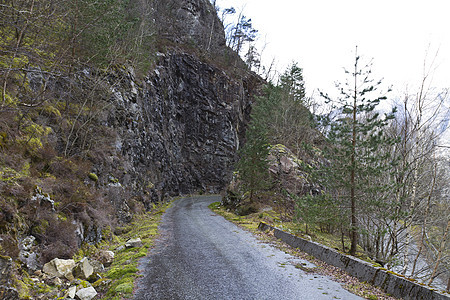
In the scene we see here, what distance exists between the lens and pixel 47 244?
711 centimetres

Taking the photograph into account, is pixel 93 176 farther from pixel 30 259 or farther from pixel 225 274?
pixel 225 274

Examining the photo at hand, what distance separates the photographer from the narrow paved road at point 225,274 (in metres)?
6.29

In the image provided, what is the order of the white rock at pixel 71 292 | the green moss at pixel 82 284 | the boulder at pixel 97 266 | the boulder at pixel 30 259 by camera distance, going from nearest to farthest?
1. the white rock at pixel 71 292
2. the boulder at pixel 30 259
3. the green moss at pixel 82 284
4. the boulder at pixel 97 266

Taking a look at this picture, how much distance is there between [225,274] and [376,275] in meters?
4.35

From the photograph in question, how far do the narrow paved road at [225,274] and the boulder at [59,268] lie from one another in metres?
1.90

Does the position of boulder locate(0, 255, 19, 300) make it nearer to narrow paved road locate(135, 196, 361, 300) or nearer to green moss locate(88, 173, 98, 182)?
narrow paved road locate(135, 196, 361, 300)

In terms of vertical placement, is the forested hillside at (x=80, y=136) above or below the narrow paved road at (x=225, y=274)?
above

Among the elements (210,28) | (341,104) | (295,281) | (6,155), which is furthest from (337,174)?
(210,28)

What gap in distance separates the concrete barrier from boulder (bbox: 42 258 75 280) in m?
8.33

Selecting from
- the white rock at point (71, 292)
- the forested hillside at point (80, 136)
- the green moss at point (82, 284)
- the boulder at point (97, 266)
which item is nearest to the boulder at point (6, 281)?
the forested hillside at point (80, 136)

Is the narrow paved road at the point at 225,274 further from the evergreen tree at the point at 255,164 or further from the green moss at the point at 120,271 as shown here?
the evergreen tree at the point at 255,164

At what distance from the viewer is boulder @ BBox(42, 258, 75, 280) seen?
6.36 m

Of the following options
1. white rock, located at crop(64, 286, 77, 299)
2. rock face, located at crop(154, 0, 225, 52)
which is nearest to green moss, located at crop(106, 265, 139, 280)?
white rock, located at crop(64, 286, 77, 299)

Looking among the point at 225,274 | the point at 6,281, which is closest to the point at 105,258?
the point at 6,281
